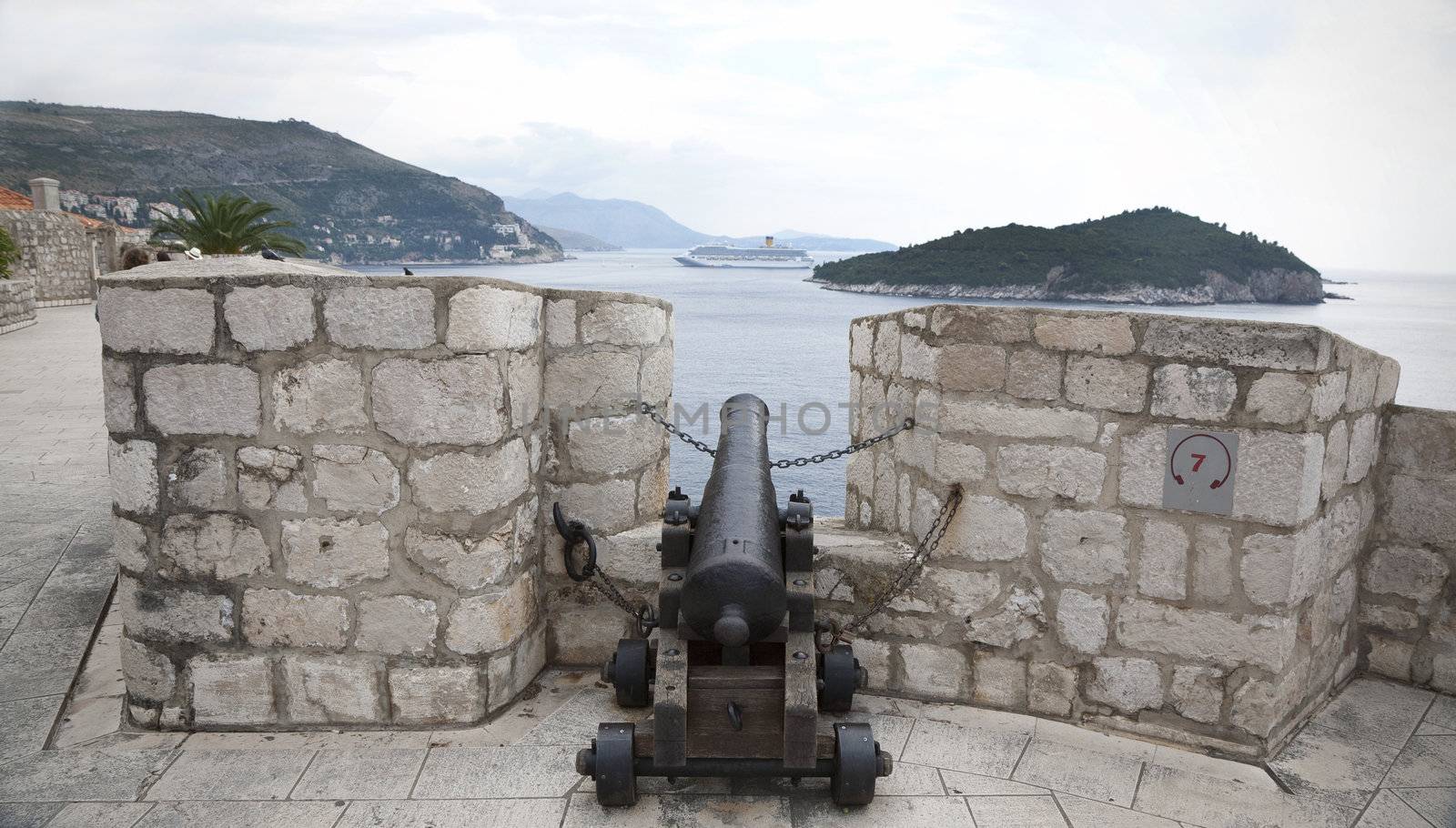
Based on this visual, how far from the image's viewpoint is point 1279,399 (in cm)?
283

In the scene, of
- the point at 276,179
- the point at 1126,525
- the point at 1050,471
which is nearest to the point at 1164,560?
the point at 1126,525

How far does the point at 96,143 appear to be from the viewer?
46281 millimetres

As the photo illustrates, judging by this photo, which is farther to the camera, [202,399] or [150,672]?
[150,672]

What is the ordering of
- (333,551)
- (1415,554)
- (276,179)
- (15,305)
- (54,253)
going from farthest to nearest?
(276,179)
(54,253)
(15,305)
(1415,554)
(333,551)

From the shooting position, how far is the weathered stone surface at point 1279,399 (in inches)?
110

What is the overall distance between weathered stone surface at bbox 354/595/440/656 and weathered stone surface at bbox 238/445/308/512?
1.35 feet

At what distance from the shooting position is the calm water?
16.0 metres

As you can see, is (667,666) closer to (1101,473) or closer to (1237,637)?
(1101,473)

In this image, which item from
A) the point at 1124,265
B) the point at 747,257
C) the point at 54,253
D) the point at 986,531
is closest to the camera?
the point at 986,531

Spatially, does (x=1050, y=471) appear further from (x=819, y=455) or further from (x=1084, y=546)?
(x=819, y=455)

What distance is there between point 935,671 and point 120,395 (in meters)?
2.98

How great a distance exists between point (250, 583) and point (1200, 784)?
3.18m

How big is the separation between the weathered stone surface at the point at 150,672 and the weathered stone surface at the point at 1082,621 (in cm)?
310

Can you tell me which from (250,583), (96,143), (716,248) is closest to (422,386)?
(250,583)
